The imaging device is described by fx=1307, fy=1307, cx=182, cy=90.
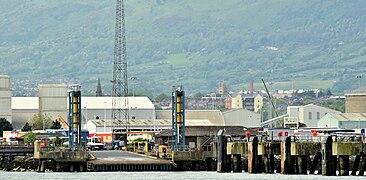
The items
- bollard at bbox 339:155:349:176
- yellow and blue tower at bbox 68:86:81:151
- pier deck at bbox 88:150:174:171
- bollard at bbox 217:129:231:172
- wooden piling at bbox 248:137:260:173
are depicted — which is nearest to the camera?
bollard at bbox 339:155:349:176

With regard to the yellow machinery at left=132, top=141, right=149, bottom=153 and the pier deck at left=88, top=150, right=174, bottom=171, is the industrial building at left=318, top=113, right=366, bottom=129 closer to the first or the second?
the yellow machinery at left=132, top=141, right=149, bottom=153

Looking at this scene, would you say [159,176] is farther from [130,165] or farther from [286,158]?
[286,158]

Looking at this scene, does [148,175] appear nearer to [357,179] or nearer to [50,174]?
[50,174]

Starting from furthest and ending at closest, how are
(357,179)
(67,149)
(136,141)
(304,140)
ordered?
(136,141)
(67,149)
(304,140)
(357,179)

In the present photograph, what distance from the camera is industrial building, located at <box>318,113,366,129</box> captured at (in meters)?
186

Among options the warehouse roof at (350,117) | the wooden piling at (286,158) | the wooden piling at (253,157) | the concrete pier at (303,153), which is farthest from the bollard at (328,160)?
the warehouse roof at (350,117)

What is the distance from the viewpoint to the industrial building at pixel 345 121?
186 metres

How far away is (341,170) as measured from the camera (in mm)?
81562

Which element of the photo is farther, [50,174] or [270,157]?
[50,174]

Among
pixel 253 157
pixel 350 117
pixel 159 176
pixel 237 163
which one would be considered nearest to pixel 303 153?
pixel 253 157

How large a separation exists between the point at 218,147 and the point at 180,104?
13261 millimetres

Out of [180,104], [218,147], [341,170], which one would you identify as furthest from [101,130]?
[341,170]

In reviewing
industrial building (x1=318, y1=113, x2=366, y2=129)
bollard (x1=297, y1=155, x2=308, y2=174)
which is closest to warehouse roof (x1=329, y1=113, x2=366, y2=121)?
industrial building (x1=318, y1=113, x2=366, y2=129)

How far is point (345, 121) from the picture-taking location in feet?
626
